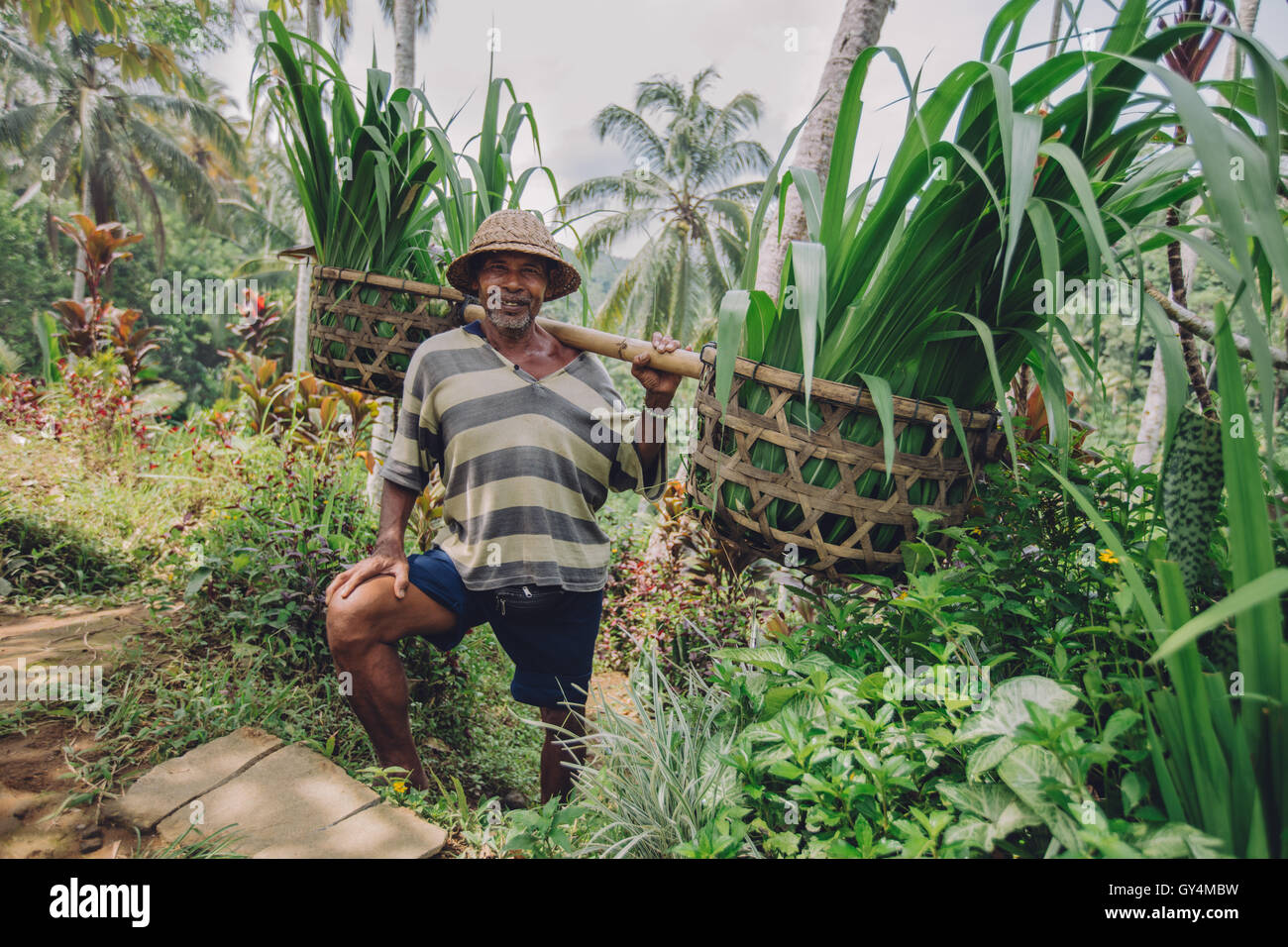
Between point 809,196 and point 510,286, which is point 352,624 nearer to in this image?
point 510,286

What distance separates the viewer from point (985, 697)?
3.84 ft

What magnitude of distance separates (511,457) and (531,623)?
510mm

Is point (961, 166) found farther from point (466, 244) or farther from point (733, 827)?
point (466, 244)

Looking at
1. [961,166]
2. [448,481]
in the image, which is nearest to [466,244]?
[448,481]

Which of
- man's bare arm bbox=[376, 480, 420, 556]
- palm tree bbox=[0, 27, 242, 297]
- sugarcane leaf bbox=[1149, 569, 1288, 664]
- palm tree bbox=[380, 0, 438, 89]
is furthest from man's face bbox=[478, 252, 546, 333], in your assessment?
palm tree bbox=[0, 27, 242, 297]

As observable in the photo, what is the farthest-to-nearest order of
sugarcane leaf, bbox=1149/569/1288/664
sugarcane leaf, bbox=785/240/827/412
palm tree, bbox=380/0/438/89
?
1. palm tree, bbox=380/0/438/89
2. sugarcane leaf, bbox=785/240/827/412
3. sugarcane leaf, bbox=1149/569/1288/664

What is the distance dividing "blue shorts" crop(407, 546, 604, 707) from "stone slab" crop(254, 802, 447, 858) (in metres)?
0.48

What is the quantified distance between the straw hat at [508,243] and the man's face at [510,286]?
45mm

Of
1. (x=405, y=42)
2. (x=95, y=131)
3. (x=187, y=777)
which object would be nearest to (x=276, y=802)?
(x=187, y=777)

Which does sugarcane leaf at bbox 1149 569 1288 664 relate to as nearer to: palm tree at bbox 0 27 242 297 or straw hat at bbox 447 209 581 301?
straw hat at bbox 447 209 581 301

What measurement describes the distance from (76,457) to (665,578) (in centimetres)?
362

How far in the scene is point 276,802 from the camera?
179cm

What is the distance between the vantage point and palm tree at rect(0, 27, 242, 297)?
768 inches
